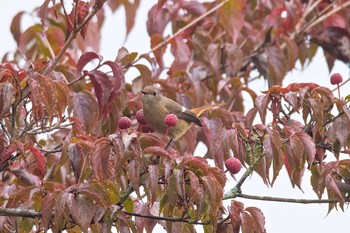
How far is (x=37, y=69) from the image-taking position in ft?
10.1

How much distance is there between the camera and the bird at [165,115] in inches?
122

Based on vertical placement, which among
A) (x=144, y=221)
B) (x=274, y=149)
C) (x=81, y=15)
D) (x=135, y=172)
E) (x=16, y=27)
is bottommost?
(x=144, y=221)

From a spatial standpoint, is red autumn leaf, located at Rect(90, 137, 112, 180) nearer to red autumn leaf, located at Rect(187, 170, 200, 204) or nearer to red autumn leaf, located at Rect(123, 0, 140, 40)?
red autumn leaf, located at Rect(187, 170, 200, 204)

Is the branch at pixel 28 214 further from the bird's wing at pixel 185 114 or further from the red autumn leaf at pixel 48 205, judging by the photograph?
the bird's wing at pixel 185 114

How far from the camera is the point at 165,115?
3117mm

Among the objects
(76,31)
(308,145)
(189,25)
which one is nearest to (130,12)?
(189,25)

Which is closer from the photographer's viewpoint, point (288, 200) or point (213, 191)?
point (213, 191)

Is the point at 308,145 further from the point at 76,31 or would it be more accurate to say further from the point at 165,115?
the point at 76,31

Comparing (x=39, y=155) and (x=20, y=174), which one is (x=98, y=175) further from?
(x=20, y=174)

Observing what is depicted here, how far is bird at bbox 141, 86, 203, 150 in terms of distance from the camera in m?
3.11

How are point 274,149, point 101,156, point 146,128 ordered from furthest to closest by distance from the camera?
point 146,128 < point 274,149 < point 101,156

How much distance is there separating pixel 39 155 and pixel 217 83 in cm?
156

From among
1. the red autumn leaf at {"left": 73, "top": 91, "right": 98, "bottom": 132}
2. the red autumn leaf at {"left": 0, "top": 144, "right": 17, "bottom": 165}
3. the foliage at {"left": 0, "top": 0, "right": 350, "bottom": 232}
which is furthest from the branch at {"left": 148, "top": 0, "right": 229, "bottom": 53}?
the red autumn leaf at {"left": 0, "top": 144, "right": 17, "bottom": 165}

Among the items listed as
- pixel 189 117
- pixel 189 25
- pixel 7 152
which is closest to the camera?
pixel 7 152
